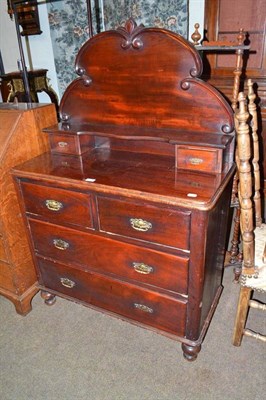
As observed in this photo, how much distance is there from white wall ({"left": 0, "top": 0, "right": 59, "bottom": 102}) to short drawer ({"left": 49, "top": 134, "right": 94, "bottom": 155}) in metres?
3.10

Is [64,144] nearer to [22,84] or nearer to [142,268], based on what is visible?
[142,268]

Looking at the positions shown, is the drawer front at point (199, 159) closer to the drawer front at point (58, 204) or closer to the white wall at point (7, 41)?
the drawer front at point (58, 204)

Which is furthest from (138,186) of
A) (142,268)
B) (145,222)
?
(142,268)

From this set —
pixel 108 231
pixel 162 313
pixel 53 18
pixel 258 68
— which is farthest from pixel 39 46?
pixel 162 313

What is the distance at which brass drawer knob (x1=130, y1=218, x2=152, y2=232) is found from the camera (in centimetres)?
131

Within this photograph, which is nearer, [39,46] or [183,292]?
[183,292]

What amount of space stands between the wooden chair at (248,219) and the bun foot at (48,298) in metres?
1.08

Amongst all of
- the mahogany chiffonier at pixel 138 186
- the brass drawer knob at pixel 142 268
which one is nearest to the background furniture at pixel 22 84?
the mahogany chiffonier at pixel 138 186

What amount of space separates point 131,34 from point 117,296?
129cm

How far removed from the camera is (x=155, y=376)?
150cm

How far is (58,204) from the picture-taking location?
1.50 meters

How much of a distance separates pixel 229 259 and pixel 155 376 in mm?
982

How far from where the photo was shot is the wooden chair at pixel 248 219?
1.18 metres

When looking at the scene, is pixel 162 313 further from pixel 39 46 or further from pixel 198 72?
pixel 39 46
